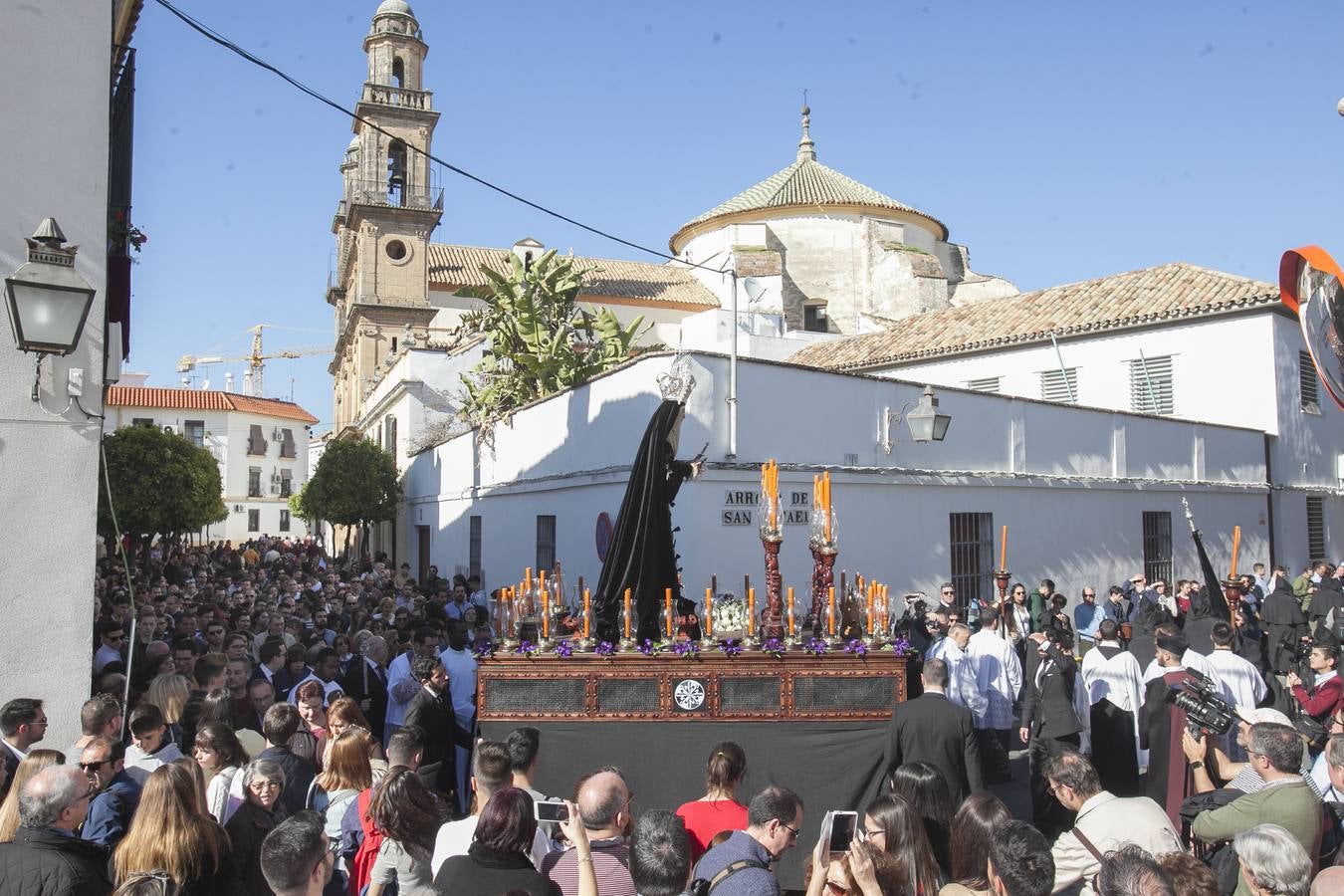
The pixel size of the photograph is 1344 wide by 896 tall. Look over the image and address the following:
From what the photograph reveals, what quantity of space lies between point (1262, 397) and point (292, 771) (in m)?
21.0

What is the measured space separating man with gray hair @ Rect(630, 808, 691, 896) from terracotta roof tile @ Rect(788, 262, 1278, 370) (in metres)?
18.0

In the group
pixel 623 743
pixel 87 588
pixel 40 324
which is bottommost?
pixel 623 743

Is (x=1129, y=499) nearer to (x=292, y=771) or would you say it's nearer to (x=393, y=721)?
(x=393, y=721)

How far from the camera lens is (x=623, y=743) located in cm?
707

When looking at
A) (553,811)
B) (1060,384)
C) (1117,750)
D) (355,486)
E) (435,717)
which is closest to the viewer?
(553,811)

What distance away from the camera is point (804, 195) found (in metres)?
36.3

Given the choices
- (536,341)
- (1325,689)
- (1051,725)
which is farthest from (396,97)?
(1325,689)

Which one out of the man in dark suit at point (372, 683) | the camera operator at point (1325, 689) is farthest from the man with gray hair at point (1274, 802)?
the man in dark suit at point (372, 683)

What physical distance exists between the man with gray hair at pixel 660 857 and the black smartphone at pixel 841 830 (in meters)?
0.50

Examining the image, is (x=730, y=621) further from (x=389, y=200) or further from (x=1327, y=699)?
(x=389, y=200)

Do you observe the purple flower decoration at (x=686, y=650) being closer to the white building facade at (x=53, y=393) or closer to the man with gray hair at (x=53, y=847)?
the white building facade at (x=53, y=393)

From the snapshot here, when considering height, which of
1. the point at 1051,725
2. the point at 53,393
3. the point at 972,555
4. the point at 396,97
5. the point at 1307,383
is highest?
the point at 396,97

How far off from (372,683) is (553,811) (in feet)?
16.0

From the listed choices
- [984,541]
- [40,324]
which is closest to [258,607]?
[40,324]
